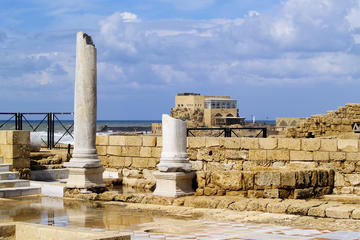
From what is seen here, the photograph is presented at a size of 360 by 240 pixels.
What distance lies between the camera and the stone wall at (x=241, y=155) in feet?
40.4

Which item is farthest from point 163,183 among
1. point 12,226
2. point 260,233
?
point 12,226

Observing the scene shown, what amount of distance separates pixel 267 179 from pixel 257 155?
3033 mm

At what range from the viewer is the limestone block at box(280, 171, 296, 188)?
1023 cm

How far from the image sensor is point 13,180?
39.8 ft

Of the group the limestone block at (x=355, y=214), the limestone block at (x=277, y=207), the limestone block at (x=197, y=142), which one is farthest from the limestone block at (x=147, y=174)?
the limestone block at (x=355, y=214)

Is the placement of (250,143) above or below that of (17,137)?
below

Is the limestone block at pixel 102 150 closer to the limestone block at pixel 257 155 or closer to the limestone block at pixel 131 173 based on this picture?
the limestone block at pixel 131 173

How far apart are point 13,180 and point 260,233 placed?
21.1 ft

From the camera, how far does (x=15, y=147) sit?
12.7 m

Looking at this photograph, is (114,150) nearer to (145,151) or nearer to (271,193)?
(145,151)

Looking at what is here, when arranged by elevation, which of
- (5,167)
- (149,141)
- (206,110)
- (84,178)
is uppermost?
(206,110)

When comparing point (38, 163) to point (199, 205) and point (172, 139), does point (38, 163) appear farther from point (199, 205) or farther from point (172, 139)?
point (199, 205)

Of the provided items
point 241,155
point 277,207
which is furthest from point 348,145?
point 277,207

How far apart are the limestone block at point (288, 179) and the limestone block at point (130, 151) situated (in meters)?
4.93
